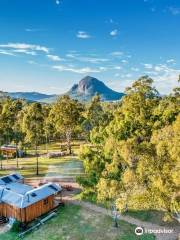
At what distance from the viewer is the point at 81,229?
97.2ft

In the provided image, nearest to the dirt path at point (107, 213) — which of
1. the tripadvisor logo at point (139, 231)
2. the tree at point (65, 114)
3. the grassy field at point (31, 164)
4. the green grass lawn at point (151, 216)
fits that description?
the tripadvisor logo at point (139, 231)

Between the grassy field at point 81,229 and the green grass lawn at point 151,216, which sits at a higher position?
the green grass lawn at point 151,216

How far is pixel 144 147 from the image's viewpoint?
25016 millimetres

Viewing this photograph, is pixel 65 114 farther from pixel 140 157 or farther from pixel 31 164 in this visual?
pixel 140 157

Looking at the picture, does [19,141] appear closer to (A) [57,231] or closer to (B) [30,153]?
(B) [30,153]

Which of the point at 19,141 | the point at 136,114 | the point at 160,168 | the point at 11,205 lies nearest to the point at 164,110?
the point at 136,114

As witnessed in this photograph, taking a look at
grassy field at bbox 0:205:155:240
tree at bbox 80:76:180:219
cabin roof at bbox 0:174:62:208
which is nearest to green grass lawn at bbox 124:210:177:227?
grassy field at bbox 0:205:155:240

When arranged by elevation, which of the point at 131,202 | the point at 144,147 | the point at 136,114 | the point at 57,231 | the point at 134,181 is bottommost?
the point at 57,231

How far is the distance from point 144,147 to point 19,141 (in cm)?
3656

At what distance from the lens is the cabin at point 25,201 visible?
31969mm

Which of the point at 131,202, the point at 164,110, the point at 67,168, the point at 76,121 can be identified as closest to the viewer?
the point at 131,202

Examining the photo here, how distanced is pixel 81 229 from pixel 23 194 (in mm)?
8493

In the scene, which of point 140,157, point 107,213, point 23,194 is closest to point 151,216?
point 107,213

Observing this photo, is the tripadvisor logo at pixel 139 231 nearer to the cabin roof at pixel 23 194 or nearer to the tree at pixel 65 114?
the cabin roof at pixel 23 194
